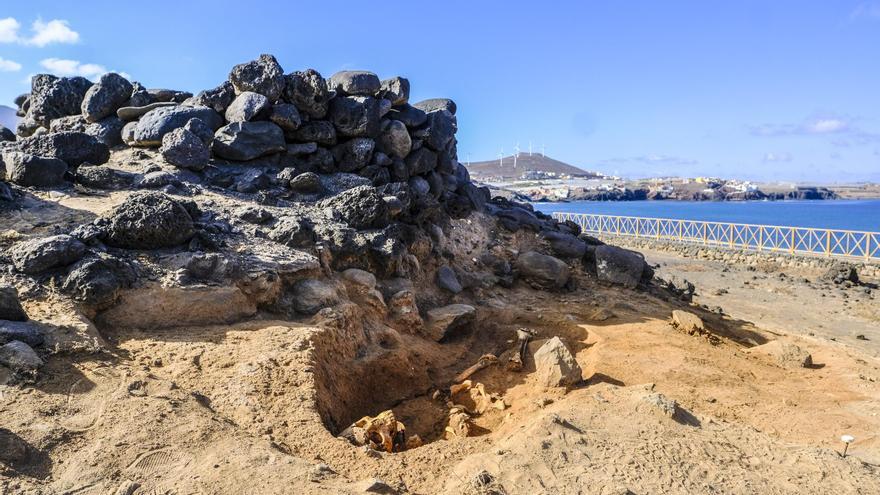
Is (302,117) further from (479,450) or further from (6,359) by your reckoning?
(479,450)

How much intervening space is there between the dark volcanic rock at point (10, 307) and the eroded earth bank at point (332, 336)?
21mm

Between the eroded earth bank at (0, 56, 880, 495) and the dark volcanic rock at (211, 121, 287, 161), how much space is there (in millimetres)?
40

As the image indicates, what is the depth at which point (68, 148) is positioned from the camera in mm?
10234

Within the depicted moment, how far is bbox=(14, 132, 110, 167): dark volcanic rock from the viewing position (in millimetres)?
10078

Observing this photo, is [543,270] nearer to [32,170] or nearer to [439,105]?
[439,105]

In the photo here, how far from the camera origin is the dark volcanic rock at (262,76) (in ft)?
37.7

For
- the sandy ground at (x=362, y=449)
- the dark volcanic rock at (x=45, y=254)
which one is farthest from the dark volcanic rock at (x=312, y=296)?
the dark volcanic rock at (x=45, y=254)

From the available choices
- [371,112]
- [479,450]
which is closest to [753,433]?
[479,450]

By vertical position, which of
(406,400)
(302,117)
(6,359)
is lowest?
(406,400)

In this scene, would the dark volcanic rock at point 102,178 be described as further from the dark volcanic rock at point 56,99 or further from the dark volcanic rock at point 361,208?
the dark volcanic rock at point 56,99

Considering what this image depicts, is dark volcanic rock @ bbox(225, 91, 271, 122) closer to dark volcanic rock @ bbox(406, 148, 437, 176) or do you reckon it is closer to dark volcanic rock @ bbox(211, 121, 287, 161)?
dark volcanic rock @ bbox(211, 121, 287, 161)

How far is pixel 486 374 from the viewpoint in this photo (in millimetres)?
8867

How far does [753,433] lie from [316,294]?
5604mm

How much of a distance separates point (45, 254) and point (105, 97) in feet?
21.3
